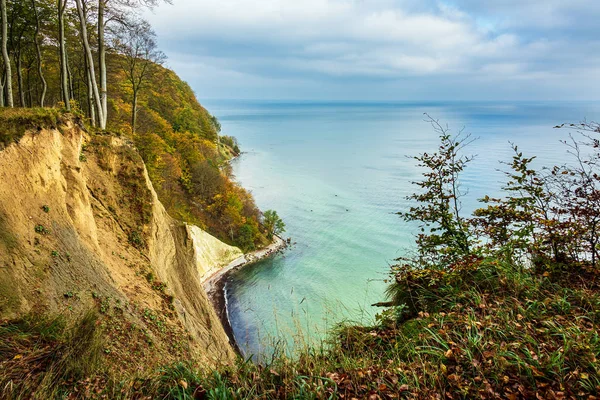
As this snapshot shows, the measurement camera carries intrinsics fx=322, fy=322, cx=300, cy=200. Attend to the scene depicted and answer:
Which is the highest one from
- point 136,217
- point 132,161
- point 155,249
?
point 132,161

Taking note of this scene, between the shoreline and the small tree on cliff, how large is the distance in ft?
2.46

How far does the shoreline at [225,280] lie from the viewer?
2750 cm

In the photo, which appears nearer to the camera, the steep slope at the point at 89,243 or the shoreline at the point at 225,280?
the steep slope at the point at 89,243

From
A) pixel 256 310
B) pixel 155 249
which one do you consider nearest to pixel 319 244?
pixel 256 310

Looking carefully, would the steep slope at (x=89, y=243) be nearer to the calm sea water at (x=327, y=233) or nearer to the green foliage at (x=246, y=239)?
the calm sea water at (x=327, y=233)

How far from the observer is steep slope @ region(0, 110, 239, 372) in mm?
6766

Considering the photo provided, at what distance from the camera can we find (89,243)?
907 cm

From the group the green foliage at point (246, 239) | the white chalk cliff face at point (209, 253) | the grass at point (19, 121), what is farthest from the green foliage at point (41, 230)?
the green foliage at point (246, 239)

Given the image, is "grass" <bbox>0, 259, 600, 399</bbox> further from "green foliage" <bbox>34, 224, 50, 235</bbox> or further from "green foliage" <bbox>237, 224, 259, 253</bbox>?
"green foliage" <bbox>237, 224, 259, 253</bbox>

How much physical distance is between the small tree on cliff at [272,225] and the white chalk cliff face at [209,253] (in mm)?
6087

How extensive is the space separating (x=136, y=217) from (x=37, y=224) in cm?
420

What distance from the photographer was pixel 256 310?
2956 cm

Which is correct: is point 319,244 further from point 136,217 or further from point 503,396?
point 503,396

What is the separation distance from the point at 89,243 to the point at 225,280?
26464 millimetres
